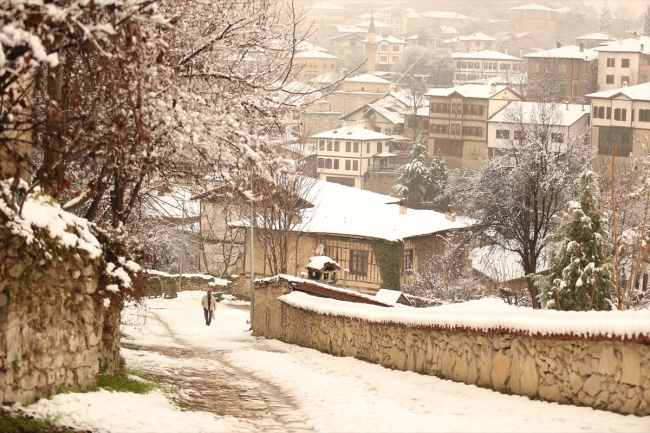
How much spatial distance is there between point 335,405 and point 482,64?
141 m

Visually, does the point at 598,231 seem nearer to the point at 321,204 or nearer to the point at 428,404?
the point at 428,404

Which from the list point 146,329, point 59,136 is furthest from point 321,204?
point 59,136

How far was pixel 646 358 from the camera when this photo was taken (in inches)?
315

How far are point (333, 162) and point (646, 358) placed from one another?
259 ft

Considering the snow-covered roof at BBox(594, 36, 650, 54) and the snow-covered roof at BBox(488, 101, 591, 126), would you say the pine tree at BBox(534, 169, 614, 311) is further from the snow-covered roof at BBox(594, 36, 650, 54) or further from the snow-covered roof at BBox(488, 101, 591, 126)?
the snow-covered roof at BBox(594, 36, 650, 54)

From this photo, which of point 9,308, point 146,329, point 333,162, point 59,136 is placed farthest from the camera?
point 333,162

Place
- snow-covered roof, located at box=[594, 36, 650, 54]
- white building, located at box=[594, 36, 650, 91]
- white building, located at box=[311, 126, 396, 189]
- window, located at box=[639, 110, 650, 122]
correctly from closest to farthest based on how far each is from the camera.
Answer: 1. window, located at box=[639, 110, 650, 122]
2. white building, located at box=[311, 126, 396, 189]
3. white building, located at box=[594, 36, 650, 91]
4. snow-covered roof, located at box=[594, 36, 650, 54]

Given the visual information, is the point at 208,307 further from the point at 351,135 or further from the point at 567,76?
the point at 567,76

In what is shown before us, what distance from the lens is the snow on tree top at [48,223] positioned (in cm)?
749

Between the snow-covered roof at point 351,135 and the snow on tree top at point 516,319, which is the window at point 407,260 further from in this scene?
the snow-covered roof at point 351,135

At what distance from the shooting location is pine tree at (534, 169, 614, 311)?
23.4 meters

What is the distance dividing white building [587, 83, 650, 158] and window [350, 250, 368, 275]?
41.0 m

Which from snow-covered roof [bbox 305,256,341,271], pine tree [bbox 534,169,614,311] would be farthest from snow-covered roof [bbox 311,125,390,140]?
snow-covered roof [bbox 305,256,341,271]

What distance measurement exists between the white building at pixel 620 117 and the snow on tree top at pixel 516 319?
6641 centimetres
